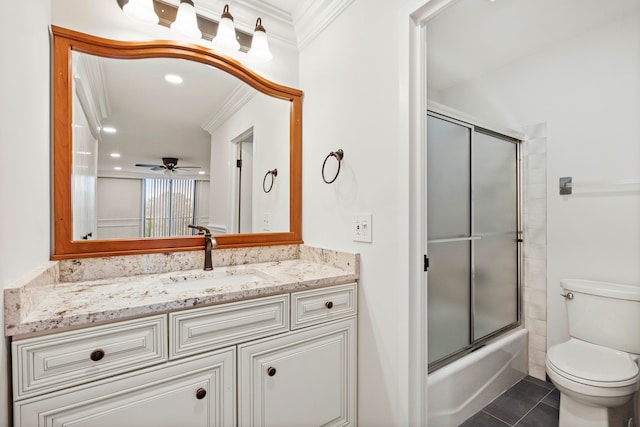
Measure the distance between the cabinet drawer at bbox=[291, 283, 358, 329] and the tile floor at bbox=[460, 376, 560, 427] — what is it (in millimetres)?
989

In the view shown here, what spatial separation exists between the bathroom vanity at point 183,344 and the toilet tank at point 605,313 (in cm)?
144

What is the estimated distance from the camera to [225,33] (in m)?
1.59

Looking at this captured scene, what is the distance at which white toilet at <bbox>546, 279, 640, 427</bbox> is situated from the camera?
138cm

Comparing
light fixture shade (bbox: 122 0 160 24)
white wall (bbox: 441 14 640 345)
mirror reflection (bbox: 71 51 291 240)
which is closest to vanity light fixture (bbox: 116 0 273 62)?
light fixture shade (bbox: 122 0 160 24)

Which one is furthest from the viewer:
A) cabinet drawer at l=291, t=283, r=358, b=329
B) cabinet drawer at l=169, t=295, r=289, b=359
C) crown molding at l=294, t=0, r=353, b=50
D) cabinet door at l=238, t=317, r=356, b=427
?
crown molding at l=294, t=0, r=353, b=50

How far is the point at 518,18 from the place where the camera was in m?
1.82

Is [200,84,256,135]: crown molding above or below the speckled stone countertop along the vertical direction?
above

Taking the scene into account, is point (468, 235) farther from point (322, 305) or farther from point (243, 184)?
point (243, 184)

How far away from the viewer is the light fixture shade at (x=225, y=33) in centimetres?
157

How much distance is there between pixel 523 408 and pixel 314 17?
8.67 ft

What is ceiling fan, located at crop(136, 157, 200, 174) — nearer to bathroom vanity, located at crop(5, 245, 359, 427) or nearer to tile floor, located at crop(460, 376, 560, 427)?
bathroom vanity, located at crop(5, 245, 359, 427)

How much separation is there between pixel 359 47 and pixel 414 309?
127 centimetres

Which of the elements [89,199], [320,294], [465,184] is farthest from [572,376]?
[89,199]

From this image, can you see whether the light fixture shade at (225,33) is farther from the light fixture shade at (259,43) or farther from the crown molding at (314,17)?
the crown molding at (314,17)
